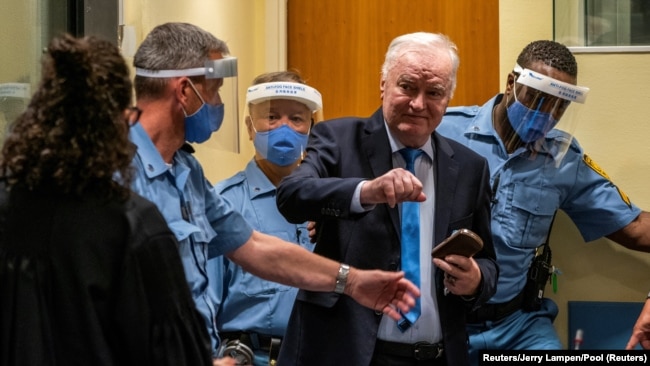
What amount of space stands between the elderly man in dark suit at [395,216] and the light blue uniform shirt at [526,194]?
2.18ft

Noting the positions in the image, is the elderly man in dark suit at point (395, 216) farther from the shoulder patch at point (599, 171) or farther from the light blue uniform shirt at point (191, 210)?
the shoulder patch at point (599, 171)

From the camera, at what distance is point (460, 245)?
7.49 feet

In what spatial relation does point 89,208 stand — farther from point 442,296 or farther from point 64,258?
point 442,296

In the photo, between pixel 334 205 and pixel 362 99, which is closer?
pixel 334 205

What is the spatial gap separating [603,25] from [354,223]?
162 centimetres

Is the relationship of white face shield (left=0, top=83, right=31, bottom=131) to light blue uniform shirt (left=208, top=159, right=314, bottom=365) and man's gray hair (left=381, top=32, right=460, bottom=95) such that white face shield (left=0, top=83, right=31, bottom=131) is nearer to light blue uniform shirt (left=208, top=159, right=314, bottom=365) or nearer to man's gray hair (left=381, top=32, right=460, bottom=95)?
light blue uniform shirt (left=208, top=159, right=314, bottom=365)

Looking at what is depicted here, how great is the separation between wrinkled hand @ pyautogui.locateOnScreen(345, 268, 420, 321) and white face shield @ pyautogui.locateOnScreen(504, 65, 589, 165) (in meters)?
1.05

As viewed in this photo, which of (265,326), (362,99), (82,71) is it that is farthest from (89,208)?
(362,99)

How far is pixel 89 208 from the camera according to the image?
1414mm

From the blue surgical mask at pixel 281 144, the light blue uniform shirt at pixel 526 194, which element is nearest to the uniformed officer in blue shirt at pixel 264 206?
the blue surgical mask at pixel 281 144

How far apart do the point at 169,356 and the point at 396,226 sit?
103cm

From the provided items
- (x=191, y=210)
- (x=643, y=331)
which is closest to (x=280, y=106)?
(x=191, y=210)

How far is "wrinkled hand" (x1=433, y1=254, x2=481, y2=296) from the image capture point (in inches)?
90.9

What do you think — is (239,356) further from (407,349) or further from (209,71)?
(209,71)
